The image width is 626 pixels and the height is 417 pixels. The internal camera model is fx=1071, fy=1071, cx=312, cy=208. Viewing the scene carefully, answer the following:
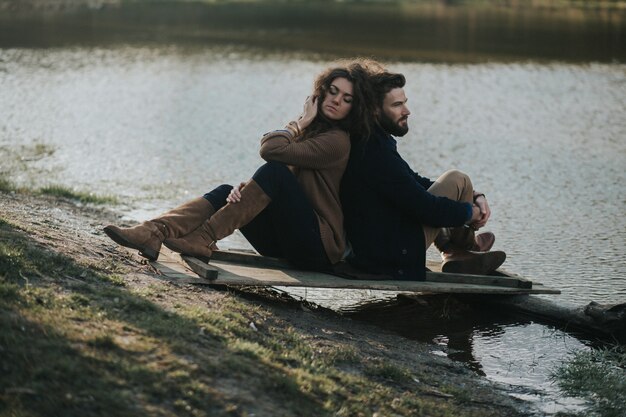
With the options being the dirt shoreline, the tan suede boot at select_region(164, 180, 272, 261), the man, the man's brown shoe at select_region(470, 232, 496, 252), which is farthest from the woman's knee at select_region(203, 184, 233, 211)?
the man's brown shoe at select_region(470, 232, 496, 252)

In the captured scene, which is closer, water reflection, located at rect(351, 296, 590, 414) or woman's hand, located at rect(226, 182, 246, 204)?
water reflection, located at rect(351, 296, 590, 414)

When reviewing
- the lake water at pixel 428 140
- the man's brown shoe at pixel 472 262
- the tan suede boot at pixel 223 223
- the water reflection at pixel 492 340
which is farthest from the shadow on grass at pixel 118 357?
the man's brown shoe at pixel 472 262

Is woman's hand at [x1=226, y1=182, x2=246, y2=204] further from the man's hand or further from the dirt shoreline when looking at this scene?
the man's hand

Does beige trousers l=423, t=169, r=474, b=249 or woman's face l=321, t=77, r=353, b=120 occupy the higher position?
woman's face l=321, t=77, r=353, b=120

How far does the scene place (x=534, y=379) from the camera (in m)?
6.84

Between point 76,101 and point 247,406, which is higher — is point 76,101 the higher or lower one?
the higher one

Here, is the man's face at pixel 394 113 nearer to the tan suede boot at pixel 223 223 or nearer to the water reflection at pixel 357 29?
the tan suede boot at pixel 223 223

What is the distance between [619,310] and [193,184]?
6.82 metres

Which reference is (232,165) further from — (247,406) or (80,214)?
(247,406)

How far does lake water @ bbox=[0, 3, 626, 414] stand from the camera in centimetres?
866

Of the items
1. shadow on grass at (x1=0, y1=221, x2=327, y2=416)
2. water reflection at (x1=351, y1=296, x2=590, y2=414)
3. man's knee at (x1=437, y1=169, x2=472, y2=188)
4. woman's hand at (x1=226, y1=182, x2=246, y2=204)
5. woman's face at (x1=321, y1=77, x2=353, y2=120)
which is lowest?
water reflection at (x1=351, y1=296, x2=590, y2=414)

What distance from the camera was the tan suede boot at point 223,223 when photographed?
7.32 m

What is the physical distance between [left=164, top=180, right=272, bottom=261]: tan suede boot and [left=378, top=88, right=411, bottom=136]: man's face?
0.99 metres

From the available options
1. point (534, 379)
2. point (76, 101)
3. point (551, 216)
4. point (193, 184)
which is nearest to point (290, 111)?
point (76, 101)
